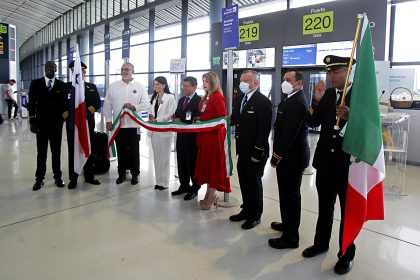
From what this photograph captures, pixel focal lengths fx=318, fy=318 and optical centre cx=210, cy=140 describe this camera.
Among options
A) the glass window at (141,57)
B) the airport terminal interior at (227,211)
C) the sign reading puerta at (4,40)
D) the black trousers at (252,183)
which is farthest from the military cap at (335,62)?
the sign reading puerta at (4,40)

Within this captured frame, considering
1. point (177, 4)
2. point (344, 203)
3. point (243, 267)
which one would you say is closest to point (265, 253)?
point (243, 267)

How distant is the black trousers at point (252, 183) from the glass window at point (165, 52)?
930 cm

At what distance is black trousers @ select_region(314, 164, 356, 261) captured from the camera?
2.32m

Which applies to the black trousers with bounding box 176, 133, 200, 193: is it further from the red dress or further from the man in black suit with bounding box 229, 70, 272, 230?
the man in black suit with bounding box 229, 70, 272, 230

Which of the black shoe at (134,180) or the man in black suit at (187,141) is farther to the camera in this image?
the black shoe at (134,180)

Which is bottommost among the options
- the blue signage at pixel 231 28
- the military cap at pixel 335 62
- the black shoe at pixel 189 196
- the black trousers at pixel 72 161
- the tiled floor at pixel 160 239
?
the tiled floor at pixel 160 239

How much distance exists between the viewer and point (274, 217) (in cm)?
336

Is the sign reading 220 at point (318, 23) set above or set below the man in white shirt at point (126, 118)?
above

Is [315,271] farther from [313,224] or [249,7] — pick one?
[249,7]

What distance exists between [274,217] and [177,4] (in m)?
10.3

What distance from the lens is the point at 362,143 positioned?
2.06 metres

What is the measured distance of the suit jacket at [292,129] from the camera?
2.57m

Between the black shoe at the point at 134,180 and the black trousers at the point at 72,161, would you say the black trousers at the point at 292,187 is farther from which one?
the black trousers at the point at 72,161

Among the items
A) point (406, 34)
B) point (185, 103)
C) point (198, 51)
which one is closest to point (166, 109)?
point (185, 103)
